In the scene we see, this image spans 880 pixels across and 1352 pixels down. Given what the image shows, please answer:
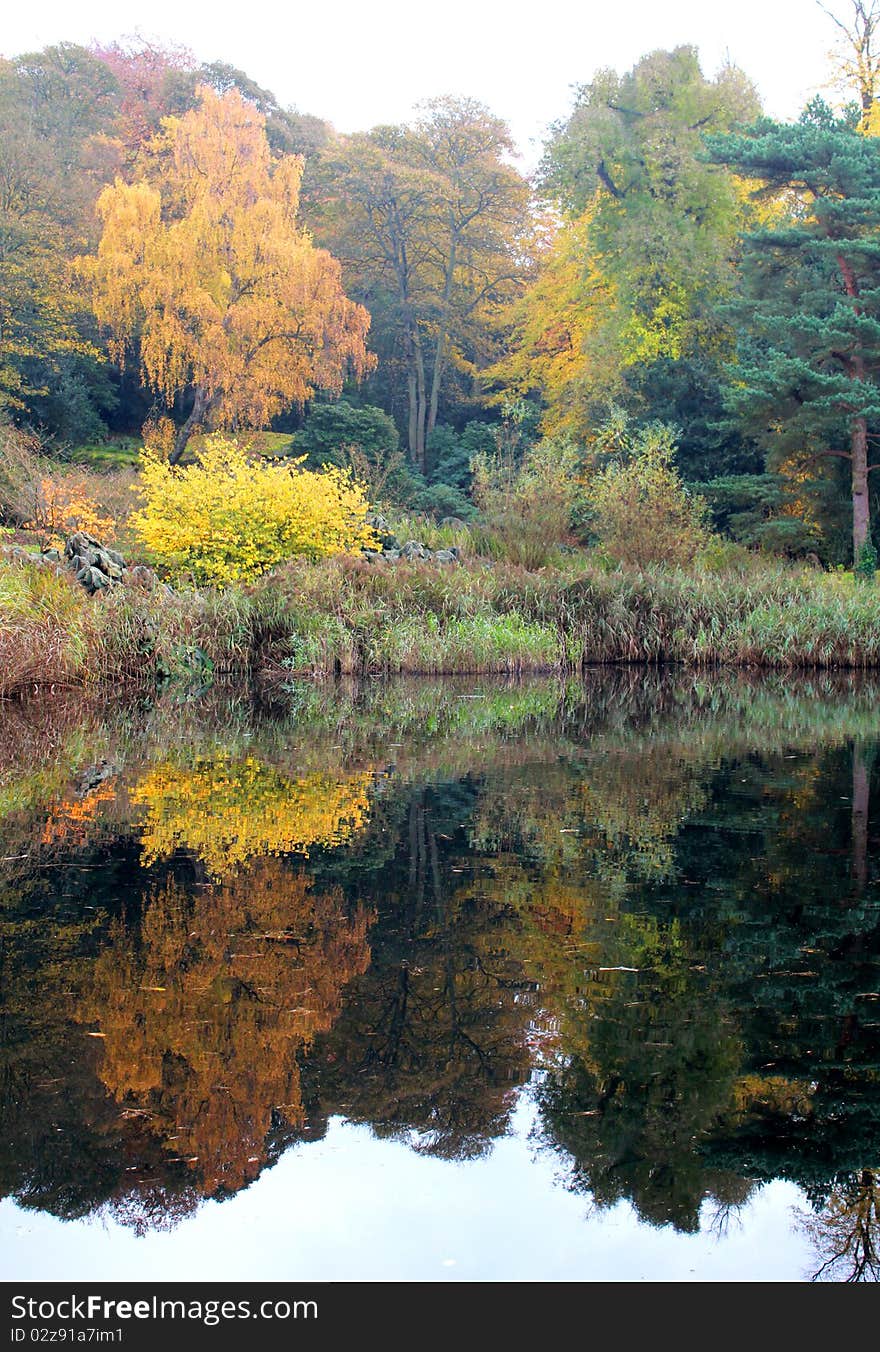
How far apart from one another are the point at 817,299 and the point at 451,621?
498 inches

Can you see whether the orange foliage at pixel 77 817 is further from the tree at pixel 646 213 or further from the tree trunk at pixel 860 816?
the tree at pixel 646 213

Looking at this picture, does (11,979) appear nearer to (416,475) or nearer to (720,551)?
(720,551)

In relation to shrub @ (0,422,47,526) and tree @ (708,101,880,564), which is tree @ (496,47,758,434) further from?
shrub @ (0,422,47,526)

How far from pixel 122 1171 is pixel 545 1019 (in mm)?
1198

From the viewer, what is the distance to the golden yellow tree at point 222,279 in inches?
1094

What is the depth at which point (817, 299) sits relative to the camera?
77.5ft

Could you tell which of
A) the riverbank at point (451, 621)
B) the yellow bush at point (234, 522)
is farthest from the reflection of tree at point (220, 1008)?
the yellow bush at point (234, 522)

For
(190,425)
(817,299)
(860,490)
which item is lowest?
(860,490)

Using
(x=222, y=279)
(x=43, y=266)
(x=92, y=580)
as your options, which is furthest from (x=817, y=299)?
(x=43, y=266)

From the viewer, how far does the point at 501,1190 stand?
2.25 metres

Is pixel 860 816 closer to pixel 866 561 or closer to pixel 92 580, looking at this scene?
pixel 92 580

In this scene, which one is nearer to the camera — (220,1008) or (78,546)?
(220,1008)

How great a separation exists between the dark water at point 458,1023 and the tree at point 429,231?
31.3 metres
